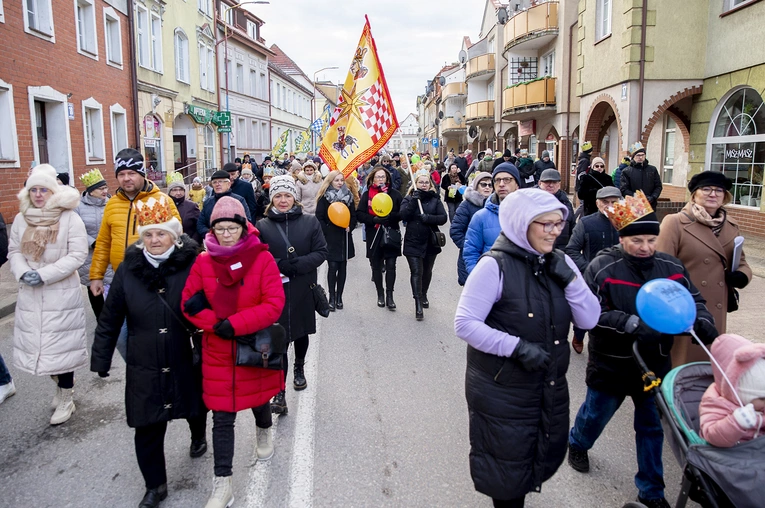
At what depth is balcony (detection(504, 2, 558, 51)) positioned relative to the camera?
84.6 ft

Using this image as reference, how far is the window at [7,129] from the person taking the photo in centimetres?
1332

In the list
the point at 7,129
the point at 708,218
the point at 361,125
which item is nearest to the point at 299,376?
the point at 708,218

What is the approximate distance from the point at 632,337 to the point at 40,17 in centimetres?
1681

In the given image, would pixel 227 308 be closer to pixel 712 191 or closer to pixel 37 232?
pixel 37 232

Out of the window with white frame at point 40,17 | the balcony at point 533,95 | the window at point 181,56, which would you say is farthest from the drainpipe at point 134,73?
the balcony at point 533,95

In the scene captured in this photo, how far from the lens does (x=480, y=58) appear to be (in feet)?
137

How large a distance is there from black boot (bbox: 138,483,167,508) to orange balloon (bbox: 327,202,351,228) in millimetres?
4509

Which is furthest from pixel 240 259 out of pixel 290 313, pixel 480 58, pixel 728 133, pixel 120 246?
pixel 480 58

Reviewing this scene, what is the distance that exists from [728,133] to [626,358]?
1337cm

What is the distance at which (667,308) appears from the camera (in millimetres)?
2768

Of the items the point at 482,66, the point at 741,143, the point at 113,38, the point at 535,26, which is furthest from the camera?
the point at 482,66

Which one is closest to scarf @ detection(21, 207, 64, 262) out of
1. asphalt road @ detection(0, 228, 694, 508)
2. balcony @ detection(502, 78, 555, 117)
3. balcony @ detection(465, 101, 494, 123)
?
asphalt road @ detection(0, 228, 694, 508)

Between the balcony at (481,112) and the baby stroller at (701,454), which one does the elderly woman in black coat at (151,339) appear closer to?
the baby stroller at (701,454)

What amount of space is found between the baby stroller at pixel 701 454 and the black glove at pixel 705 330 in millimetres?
337
